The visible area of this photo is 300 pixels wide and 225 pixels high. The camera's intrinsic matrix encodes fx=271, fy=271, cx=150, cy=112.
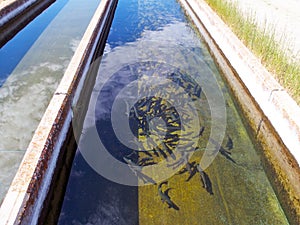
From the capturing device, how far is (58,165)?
3.23 metres

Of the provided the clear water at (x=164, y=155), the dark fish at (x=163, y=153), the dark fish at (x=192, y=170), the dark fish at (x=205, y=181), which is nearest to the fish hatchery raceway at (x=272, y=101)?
the clear water at (x=164, y=155)

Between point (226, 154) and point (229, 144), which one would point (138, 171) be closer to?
point (226, 154)

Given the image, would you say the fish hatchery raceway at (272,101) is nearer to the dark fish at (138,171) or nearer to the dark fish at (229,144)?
the dark fish at (229,144)

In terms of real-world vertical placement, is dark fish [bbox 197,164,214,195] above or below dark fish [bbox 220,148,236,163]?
above

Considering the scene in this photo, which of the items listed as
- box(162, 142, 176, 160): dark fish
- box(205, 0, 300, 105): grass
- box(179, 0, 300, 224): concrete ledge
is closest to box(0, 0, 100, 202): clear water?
box(162, 142, 176, 160): dark fish

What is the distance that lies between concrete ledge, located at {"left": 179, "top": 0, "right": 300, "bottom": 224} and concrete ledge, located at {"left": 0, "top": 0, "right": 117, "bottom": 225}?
2752 millimetres

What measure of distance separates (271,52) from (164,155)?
2996 millimetres

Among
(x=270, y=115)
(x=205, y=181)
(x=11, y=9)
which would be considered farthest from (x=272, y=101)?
(x=11, y=9)

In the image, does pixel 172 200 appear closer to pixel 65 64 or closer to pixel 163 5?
pixel 65 64

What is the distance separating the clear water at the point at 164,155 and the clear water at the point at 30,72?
0.83 metres

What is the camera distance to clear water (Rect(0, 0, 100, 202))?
154 inches

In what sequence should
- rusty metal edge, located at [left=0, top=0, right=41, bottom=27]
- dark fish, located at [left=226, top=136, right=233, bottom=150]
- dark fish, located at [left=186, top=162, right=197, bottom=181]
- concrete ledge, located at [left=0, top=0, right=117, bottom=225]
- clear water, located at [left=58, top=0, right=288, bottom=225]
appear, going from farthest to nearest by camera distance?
rusty metal edge, located at [left=0, top=0, right=41, bottom=27] → dark fish, located at [left=226, top=136, right=233, bottom=150] → dark fish, located at [left=186, top=162, right=197, bottom=181] → clear water, located at [left=58, top=0, right=288, bottom=225] → concrete ledge, located at [left=0, top=0, right=117, bottom=225]

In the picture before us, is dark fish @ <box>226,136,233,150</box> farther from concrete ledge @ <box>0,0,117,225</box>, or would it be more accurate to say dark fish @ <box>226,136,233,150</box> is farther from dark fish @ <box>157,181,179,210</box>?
concrete ledge @ <box>0,0,117,225</box>

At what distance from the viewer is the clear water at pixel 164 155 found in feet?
10.5
